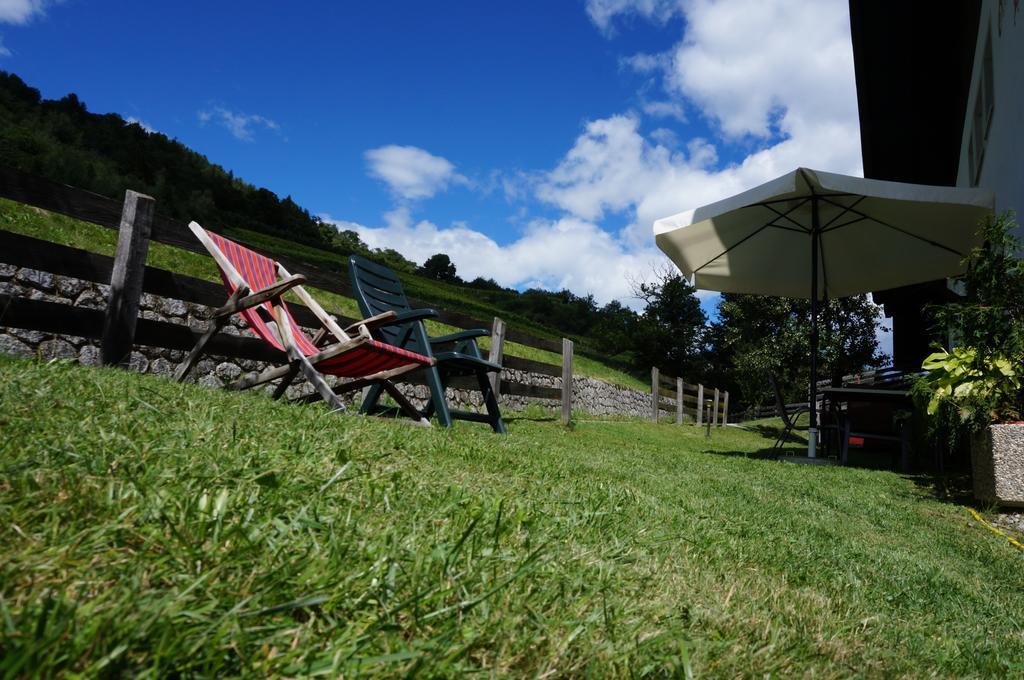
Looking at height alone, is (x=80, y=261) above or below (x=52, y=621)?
above

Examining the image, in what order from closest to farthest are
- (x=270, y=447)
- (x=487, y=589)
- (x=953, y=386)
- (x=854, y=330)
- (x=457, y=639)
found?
(x=457, y=639) → (x=487, y=589) → (x=270, y=447) → (x=953, y=386) → (x=854, y=330)

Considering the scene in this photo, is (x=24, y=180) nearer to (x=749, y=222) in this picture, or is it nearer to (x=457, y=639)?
(x=457, y=639)

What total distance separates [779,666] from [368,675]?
0.82 meters

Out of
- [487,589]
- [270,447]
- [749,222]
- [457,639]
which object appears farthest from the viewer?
[749,222]

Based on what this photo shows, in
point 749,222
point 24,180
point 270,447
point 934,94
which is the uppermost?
point 934,94

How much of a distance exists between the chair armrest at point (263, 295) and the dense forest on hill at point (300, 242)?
23.9 feet

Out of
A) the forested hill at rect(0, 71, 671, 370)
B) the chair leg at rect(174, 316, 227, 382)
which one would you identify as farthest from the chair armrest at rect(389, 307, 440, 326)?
the forested hill at rect(0, 71, 671, 370)

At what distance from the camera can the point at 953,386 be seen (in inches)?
163

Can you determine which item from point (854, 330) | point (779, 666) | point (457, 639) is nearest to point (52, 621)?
point (457, 639)

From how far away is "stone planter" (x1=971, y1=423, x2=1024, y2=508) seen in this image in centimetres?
363

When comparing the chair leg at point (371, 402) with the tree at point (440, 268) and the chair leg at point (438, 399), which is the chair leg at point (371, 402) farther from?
the tree at point (440, 268)

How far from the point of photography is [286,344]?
379 centimetres

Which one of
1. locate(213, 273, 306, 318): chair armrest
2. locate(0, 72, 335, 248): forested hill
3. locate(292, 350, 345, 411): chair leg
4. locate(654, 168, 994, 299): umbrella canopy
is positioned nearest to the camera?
locate(292, 350, 345, 411): chair leg

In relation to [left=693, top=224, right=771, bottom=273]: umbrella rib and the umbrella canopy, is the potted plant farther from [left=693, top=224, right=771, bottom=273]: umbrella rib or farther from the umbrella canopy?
[left=693, top=224, right=771, bottom=273]: umbrella rib
